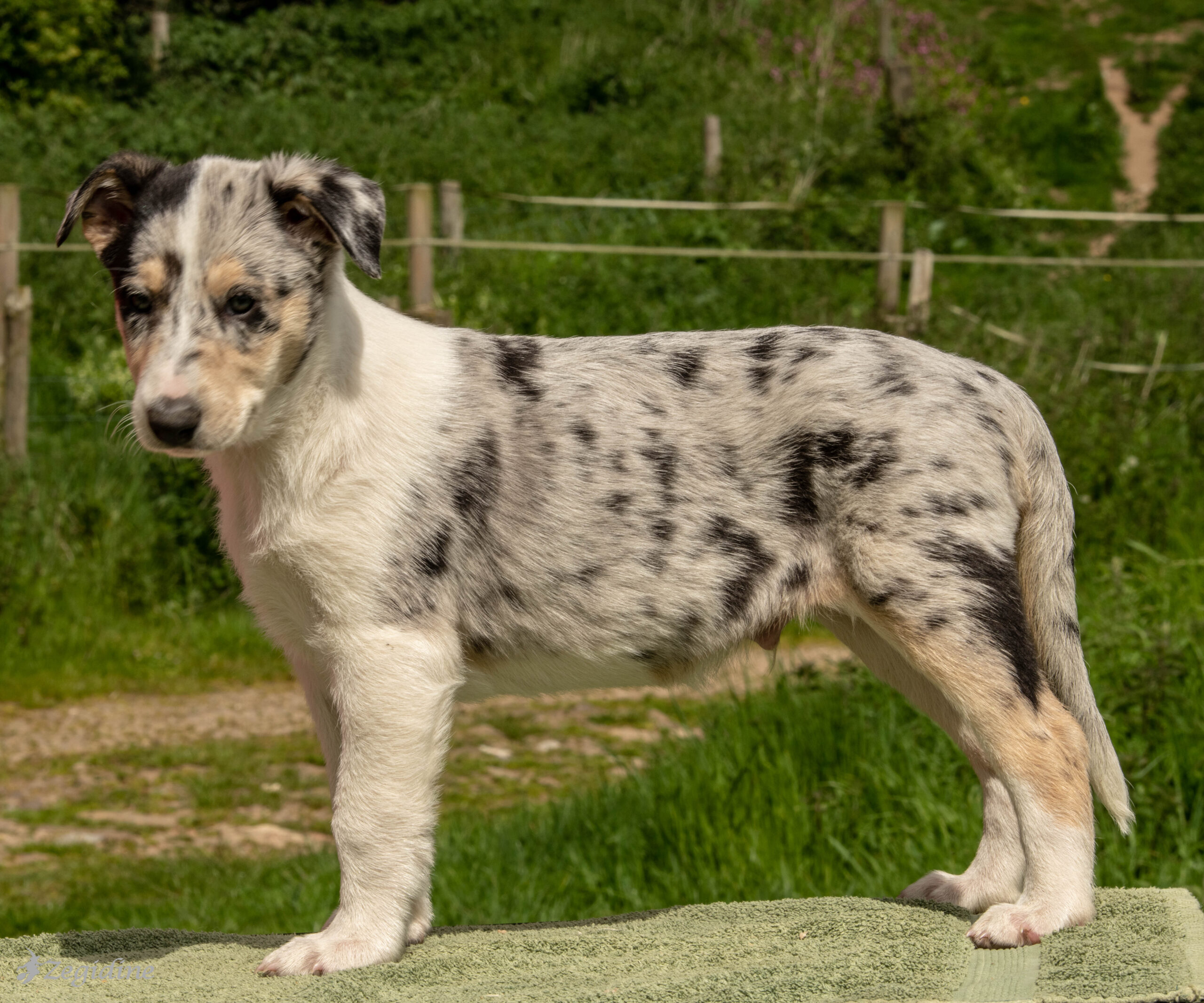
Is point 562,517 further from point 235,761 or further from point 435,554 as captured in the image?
point 235,761

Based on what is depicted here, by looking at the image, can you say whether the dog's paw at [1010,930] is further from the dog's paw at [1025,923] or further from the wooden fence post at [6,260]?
the wooden fence post at [6,260]

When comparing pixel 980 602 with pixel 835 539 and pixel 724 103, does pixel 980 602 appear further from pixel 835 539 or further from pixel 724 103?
pixel 724 103

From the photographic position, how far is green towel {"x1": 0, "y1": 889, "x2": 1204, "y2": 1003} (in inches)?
140

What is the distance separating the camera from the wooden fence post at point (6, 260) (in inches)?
471

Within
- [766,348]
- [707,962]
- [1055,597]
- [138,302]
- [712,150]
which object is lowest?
[707,962]

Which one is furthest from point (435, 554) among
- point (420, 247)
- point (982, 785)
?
point (420, 247)

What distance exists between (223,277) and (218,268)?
3cm

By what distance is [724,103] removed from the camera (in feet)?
80.0

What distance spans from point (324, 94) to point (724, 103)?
7463 mm

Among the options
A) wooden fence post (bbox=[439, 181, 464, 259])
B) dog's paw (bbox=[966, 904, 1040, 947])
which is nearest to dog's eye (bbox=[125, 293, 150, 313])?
dog's paw (bbox=[966, 904, 1040, 947])

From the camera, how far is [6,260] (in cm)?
1202

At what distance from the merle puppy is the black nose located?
0.12 m

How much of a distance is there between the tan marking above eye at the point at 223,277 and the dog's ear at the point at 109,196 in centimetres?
43

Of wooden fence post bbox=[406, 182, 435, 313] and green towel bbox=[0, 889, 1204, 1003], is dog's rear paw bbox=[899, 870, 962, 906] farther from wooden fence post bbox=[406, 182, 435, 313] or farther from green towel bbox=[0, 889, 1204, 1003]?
wooden fence post bbox=[406, 182, 435, 313]
